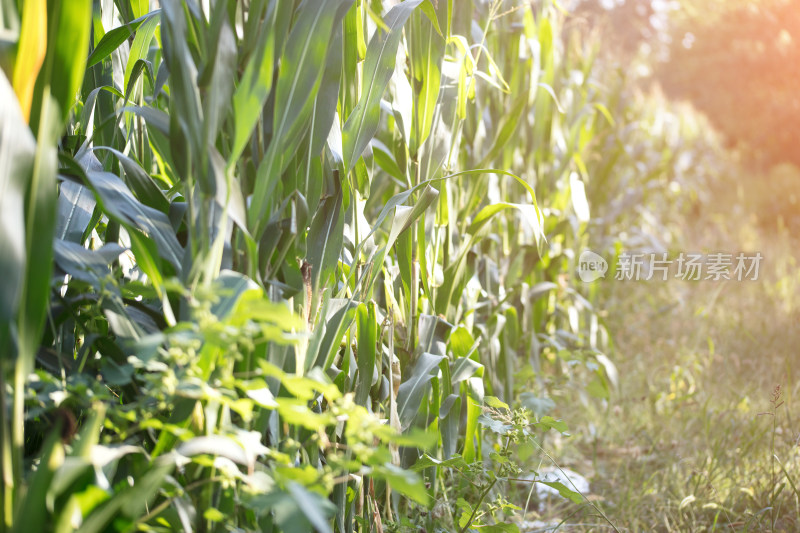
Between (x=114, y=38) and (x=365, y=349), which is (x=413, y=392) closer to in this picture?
(x=365, y=349)

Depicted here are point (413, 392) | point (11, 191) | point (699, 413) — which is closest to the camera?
point (11, 191)

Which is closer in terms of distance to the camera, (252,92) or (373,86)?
(252,92)

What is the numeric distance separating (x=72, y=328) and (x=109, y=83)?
43cm

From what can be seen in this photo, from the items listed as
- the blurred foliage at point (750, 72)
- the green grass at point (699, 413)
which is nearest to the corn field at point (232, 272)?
the green grass at point (699, 413)

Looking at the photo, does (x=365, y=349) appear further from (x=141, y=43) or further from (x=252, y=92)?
(x=141, y=43)

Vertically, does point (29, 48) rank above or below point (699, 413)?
above

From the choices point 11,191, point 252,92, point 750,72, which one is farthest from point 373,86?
point 750,72

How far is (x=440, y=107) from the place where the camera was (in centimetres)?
123

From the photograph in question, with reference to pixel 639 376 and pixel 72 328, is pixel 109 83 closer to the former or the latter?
pixel 72 328

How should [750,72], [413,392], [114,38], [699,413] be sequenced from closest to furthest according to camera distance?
[114,38] < [413,392] < [699,413] < [750,72]

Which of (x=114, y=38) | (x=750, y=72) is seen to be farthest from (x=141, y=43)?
(x=750, y=72)

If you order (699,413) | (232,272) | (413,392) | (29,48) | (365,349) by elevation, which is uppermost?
(29,48)

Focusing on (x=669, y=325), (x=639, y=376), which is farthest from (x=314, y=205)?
(x=669, y=325)

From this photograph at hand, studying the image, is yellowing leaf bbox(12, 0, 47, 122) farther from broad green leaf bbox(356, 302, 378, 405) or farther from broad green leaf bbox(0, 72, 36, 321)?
broad green leaf bbox(356, 302, 378, 405)
